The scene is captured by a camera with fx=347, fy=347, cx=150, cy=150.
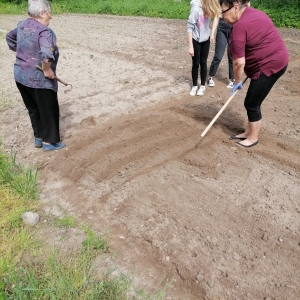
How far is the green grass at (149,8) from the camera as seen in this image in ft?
37.7

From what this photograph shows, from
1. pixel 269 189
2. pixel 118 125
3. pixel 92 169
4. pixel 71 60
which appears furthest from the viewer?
pixel 71 60

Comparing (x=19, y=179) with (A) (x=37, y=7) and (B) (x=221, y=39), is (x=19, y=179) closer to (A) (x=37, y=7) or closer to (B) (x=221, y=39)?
(A) (x=37, y=7)

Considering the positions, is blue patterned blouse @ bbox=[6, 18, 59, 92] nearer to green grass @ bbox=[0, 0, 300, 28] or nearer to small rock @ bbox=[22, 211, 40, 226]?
small rock @ bbox=[22, 211, 40, 226]

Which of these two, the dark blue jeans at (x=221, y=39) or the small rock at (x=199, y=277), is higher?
the dark blue jeans at (x=221, y=39)

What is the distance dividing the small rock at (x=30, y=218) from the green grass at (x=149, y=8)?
1054 centimetres

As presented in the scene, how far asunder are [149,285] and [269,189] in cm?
162

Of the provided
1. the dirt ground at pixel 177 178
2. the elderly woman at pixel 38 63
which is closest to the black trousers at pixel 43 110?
the elderly woman at pixel 38 63

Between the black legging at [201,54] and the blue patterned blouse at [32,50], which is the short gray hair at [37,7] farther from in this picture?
the black legging at [201,54]

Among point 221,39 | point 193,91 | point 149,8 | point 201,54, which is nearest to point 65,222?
point 193,91

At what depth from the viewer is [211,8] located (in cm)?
483

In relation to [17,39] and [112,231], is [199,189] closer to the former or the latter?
[112,231]

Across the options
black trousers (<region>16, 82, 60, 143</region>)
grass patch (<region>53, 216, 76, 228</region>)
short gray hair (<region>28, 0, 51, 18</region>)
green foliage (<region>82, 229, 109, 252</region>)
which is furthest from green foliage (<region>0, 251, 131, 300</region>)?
short gray hair (<region>28, 0, 51, 18</region>)

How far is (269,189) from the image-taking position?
11.2 ft

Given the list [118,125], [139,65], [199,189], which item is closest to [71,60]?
[139,65]
